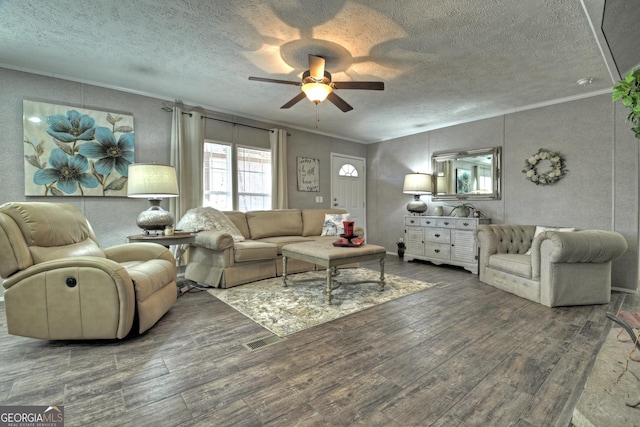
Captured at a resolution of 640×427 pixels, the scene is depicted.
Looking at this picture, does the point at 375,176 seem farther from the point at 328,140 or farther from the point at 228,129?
the point at 228,129

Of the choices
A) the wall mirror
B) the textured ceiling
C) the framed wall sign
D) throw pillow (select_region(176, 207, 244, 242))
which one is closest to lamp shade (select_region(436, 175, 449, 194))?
the wall mirror

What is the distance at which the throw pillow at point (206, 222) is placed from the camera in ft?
12.2

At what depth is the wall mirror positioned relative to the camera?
4.62 metres

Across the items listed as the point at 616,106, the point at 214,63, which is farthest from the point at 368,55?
the point at 616,106

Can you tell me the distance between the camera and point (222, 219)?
3918 mm

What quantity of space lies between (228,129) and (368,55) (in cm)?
266

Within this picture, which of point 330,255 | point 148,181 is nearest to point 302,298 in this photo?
point 330,255

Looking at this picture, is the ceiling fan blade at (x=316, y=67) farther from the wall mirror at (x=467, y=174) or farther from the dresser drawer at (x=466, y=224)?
the wall mirror at (x=467, y=174)

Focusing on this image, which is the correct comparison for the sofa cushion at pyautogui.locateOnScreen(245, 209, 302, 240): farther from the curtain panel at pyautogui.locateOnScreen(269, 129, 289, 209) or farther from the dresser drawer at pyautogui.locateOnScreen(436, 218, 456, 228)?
the dresser drawer at pyautogui.locateOnScreen(436, 218, 456, 228)

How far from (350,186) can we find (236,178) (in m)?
2.72

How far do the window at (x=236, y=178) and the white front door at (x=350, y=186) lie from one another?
163 centimetres

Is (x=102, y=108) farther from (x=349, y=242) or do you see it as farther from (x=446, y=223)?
(x=446, y=223)

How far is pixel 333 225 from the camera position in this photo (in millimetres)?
4895

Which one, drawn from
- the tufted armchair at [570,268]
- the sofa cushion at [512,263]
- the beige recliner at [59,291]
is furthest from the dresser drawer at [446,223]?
the beige recliner at [59,291]
